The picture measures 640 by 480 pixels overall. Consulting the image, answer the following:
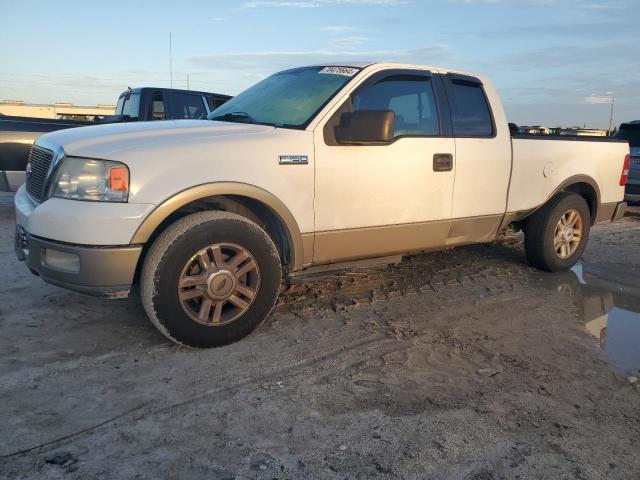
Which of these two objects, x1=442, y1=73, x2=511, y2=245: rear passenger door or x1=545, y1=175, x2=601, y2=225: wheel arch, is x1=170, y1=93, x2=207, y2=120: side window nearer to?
x1=442, y1=73, x2=511, y2=245: rear passenger door

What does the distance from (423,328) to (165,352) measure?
1847 mm

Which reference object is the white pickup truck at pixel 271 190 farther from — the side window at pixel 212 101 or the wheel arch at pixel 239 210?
the side window at pixel 212 101

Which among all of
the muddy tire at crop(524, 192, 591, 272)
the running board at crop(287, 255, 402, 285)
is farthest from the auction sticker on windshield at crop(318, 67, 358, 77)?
the muddy tire at crop(524, 192, 591, 272)

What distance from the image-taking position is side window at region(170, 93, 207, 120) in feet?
30.9

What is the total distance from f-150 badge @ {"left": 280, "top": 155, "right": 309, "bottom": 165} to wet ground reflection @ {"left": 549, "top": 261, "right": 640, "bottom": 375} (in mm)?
2482

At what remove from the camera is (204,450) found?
2.37m

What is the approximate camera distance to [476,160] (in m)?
4.61

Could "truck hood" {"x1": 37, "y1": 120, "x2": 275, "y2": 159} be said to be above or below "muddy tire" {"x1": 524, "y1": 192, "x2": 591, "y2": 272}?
above

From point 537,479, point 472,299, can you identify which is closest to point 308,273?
point 472,299

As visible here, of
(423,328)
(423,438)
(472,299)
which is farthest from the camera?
(472,299)

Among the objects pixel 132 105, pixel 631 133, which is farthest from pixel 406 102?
pixel 631 133

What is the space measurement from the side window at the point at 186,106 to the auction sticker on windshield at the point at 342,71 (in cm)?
535

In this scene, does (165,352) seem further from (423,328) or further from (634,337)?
(634,337)

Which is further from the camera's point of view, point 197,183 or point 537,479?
point 197,183
